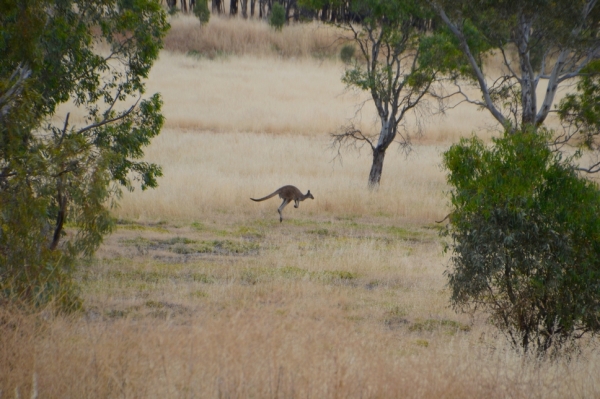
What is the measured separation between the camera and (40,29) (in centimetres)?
818

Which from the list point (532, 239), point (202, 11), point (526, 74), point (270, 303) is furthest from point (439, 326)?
point (202, 11)

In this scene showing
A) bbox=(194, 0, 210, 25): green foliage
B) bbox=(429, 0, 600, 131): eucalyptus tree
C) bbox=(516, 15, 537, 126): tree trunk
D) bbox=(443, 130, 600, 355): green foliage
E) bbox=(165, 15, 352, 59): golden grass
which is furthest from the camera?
bbox=(165, 15, 352, 59): golden grass

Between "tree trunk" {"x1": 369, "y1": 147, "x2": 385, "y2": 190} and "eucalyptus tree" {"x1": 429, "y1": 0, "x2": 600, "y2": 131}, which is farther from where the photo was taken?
"tree trunk" {"x1": 369, "y1": 147, "x2": 385, "y2": 190}

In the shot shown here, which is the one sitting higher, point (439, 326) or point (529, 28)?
point (529, 28)

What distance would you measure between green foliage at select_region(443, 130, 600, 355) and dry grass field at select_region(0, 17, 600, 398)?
48 centimetres

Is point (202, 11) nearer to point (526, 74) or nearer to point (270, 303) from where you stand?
point (526, 74)

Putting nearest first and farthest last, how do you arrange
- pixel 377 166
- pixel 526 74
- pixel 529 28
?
pixel 526 74 < pixel 529 28 < pixel 377 166

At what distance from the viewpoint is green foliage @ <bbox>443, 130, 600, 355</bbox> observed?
7770 mm

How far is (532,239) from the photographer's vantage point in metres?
7.95

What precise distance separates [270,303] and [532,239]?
343 centimetres

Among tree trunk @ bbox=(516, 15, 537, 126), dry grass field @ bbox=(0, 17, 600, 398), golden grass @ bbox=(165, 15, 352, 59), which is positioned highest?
golden grass @ bbox=(165, 15, 352, 59)

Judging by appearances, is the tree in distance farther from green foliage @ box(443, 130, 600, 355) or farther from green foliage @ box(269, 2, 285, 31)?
green foliage @ box(269, 2, 285, 31)

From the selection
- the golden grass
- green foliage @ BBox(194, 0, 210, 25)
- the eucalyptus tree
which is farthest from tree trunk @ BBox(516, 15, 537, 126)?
green foliage @ BBox(194, 0, 210, 25)

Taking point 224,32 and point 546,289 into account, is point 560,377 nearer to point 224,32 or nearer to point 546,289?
point 546,289
